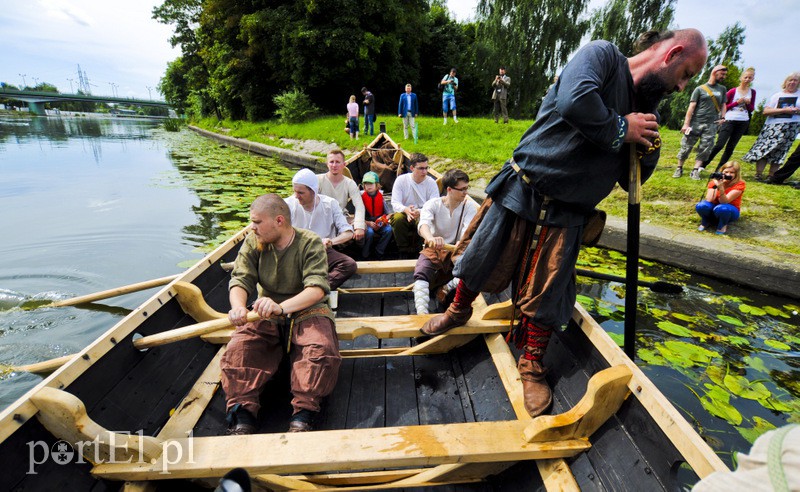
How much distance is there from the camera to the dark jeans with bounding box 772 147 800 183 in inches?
233

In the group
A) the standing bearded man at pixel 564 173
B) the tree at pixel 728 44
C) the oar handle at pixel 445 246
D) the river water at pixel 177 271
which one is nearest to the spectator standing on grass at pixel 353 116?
the river water at pixel 177 271

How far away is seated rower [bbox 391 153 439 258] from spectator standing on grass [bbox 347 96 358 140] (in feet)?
33.1

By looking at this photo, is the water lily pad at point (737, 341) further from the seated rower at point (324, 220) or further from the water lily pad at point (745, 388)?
the seated rower at point (324, 220)

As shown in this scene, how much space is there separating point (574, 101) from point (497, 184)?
0.57 m

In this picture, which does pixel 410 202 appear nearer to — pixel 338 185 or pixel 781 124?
pixel 338 185

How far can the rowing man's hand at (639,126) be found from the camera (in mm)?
1555

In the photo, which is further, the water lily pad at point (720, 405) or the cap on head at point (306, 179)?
the cap on head at point (306, 179)

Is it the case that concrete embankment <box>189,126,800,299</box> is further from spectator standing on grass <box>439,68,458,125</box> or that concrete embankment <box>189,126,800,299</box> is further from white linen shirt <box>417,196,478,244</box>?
spectator standing on grass <box>439,68,458,125</box>

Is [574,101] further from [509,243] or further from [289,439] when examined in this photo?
[289,439]

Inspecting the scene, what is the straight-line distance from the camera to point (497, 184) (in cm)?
195

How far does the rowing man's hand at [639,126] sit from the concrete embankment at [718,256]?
3.88 metres

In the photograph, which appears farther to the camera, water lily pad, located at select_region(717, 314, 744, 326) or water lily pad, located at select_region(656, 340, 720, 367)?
water lily pad, located at select_region(717, 314, 744, 326)

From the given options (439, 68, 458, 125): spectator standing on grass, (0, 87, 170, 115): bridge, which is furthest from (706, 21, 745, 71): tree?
(0, 87, 170, 115): bridge

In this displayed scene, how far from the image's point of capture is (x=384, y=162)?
698 centimetres
